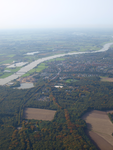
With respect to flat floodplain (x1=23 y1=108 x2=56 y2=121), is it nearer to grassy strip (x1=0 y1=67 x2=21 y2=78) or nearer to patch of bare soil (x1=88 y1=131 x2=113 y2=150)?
A: patch of bare soil (x1=88 y1=131 x2=113 y2=150)

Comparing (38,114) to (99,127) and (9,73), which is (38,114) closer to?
(99,127)

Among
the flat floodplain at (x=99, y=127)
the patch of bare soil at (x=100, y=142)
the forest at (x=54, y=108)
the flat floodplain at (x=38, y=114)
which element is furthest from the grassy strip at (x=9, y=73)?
the patch of bare soil at (x=100, y=142)

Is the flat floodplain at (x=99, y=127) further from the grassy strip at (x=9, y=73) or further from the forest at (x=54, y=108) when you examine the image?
the grassy strip at (x=9, y=73)

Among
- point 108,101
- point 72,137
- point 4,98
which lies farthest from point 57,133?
point 4,98

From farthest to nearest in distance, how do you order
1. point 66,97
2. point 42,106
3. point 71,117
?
1. point 66,97
2. point 42,106
3. point 71,117

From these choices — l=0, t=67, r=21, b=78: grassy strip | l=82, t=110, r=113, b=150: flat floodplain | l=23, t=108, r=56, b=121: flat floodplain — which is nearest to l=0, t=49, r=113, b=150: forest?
l=23, t=108, r=56, b=121: flat floodplain

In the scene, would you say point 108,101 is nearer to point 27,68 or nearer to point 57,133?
point 57,133
